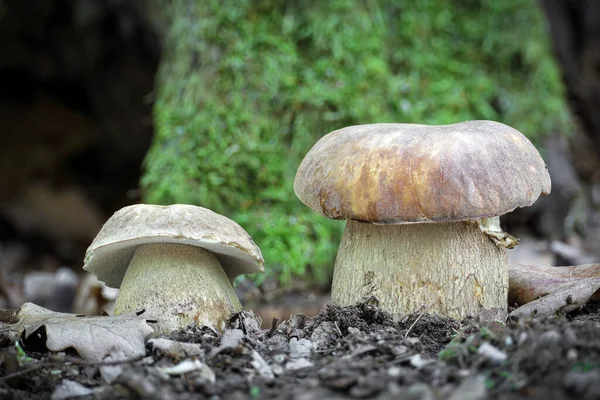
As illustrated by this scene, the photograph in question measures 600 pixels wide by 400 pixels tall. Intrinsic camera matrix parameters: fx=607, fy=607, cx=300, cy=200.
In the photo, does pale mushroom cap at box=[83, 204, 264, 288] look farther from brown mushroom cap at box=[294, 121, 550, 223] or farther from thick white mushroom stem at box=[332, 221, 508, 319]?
thick white mushroom stem at box=[332, 221, 508, 319]

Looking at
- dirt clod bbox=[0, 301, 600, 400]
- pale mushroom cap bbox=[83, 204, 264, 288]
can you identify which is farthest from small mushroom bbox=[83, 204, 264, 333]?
dirt clod bbox=[0, 301, 600, 400]

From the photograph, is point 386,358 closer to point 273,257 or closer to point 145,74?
point 273,257

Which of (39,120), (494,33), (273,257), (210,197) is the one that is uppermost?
(494,33)

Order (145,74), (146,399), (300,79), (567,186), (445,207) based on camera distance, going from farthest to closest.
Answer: (145,74) < (567,186) < (300,79) < (445,207) < (146,399)

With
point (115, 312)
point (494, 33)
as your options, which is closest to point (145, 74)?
point (494, 33)

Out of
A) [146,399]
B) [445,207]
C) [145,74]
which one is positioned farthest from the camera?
[145,74]

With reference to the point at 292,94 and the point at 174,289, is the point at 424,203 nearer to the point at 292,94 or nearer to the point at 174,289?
the point at 174,289

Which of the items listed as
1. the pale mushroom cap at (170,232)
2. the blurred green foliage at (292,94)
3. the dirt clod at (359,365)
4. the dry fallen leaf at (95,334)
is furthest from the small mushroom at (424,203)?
the blurred green foliage at (292,94)
